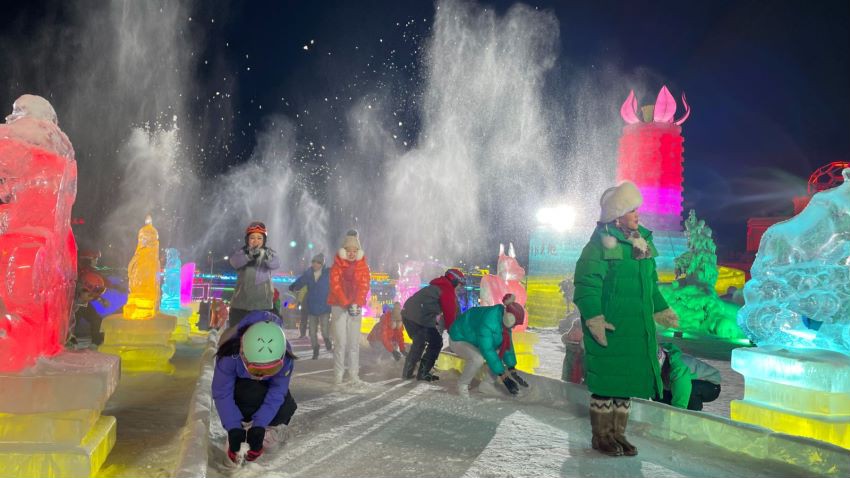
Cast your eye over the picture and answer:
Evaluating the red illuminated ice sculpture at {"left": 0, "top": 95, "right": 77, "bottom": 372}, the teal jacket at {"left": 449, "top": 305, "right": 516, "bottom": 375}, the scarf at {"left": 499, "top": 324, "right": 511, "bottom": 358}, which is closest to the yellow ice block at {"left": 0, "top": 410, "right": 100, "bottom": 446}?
the red illuminated ice sculpture at {"left": 0, "top": 95, "right": 77, "bottom": 372}

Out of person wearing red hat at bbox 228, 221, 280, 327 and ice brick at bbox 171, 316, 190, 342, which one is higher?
person wearing red hat at bbox 228, 221, 280, 327

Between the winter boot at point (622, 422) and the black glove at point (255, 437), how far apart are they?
8.30 ft

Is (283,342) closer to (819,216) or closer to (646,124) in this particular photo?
(819,216)

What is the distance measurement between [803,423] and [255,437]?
13.5 feet

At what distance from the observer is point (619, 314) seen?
448 cm

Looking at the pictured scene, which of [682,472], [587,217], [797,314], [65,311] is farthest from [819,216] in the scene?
[587,217]

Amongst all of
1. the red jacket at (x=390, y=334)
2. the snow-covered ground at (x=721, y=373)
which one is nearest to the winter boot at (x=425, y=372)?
the red jacket at (x=390, y=334)

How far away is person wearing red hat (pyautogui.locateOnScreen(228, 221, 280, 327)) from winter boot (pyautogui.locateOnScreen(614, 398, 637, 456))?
11.8 ft

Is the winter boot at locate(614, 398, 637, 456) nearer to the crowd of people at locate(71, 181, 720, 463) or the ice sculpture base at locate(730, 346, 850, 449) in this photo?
the crowd of people at locate(71, 181, 720, 463)

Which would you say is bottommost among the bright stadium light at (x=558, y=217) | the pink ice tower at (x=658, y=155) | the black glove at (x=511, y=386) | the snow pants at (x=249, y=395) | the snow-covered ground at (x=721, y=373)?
the snow-covered ground at (x=721, y=373)

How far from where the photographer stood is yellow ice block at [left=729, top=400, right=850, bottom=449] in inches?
186

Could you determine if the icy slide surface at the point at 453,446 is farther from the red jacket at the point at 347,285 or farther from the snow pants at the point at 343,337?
the red jacket at the point at 347,285

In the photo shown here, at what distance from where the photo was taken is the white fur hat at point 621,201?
4621mm

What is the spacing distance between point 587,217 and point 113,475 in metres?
39.6
